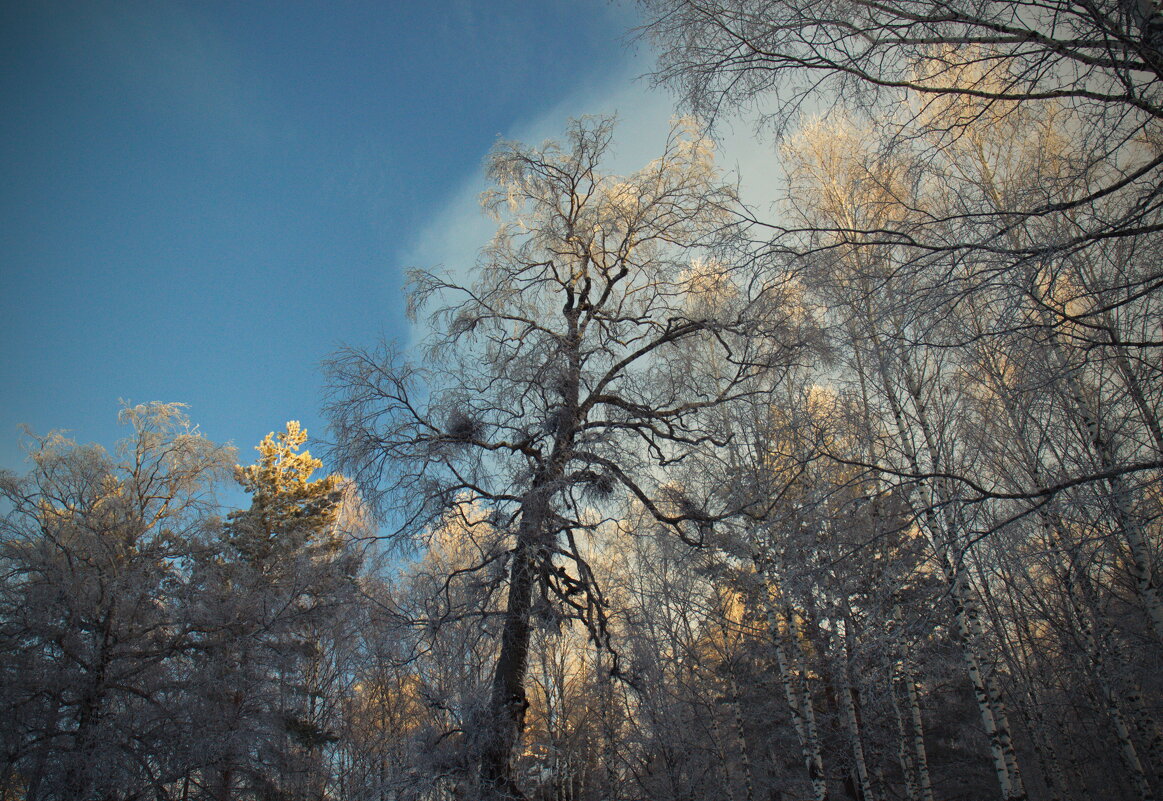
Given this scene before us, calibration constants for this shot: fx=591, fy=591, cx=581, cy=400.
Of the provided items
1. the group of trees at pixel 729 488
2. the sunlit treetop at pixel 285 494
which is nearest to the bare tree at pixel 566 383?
the group of trees at pixel 729 488

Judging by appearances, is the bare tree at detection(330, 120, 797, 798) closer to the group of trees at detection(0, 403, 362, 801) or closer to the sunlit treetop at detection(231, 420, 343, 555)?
the group of trees at detection(0, 403, 362, 801)

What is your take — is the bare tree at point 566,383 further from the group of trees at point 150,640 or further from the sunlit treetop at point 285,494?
the sunlit treetop at point 285,494

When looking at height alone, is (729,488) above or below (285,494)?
below

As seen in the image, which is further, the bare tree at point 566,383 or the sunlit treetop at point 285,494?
the sunlit treetop at point 285,494

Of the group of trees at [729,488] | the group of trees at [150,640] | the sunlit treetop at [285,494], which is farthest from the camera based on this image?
the sunlit treetop at [285,494]

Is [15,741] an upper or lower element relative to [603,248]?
lower

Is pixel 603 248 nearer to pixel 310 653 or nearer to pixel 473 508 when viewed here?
pixel 473 508

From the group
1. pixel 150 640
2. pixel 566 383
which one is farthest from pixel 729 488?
pixel 150 640

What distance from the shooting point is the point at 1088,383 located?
759cm

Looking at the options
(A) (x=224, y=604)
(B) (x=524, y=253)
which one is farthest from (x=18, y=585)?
(B) (x=524, y=253)

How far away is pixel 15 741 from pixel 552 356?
436 inches

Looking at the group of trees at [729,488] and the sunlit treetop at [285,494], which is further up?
the sunlit treetop at [285,494]

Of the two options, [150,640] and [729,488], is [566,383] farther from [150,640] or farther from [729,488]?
[150,640]

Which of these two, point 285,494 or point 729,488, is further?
point 285,494
